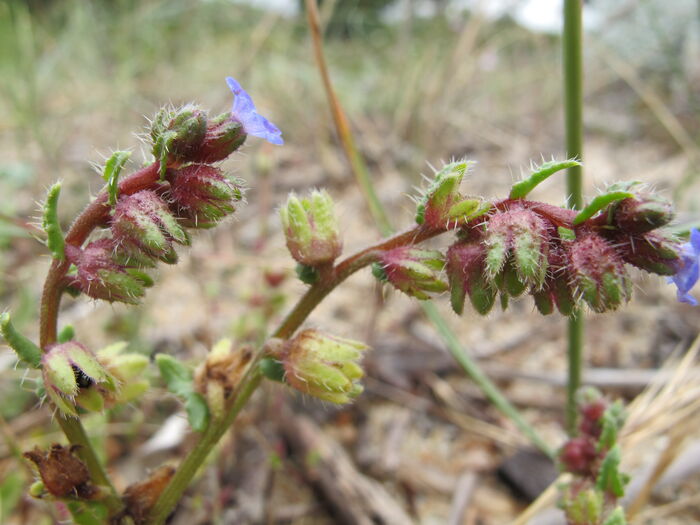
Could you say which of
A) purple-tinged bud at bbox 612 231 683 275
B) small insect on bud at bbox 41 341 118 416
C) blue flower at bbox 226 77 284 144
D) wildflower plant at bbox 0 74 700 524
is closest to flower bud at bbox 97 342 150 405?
wildflower plant at bbox 0 74 700 524

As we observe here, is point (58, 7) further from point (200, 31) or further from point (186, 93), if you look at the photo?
point (186, 93)

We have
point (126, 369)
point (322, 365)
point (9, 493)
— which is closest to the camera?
point (322, 365)

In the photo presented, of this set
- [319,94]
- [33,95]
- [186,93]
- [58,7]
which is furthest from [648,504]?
[58,7]

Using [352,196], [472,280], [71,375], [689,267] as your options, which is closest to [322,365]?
[472,280]

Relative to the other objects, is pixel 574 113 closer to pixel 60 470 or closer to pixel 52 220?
pixel 52 220

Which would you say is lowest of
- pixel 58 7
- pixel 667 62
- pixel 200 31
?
pixel 58 7

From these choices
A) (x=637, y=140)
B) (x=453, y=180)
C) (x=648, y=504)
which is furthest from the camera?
(x=637, y=140)
